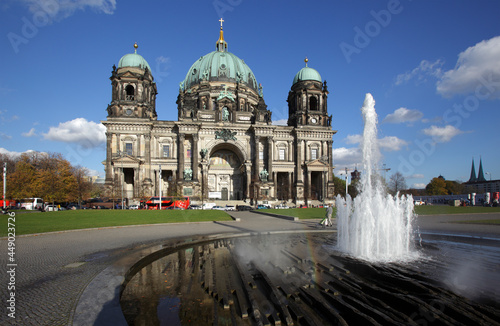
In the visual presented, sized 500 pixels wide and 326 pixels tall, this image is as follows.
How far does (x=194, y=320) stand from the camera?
505 centimetres

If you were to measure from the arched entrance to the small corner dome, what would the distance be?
75.5 ft

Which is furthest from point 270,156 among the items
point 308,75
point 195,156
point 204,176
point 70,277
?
point 70,277

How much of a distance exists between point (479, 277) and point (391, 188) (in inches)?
3050

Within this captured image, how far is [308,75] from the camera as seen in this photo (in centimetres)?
6419

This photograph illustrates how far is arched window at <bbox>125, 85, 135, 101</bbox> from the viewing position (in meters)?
56.2

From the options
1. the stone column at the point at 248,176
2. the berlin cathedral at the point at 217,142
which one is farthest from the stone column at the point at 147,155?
the stone column at the point at 248,176

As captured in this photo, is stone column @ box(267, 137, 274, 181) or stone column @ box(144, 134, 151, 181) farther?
stone column @ box(267, 137, 274, 181)

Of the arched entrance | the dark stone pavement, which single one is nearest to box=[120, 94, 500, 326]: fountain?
the dark stone pavement

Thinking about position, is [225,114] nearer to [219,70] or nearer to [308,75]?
[219,70]

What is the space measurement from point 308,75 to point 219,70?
21335mm

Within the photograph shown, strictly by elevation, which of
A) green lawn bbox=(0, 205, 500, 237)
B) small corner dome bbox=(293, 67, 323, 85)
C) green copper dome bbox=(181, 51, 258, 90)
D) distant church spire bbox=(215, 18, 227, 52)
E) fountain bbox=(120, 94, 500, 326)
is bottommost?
green lawn bbox=(0, 205, 500, 237)

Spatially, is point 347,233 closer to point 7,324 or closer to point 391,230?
point 391,230

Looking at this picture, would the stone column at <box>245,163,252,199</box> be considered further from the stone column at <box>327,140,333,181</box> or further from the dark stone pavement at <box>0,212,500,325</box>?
the dark stone pavement at <box>0,212,500,325</box>

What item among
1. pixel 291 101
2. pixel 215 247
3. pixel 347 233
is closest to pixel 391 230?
pixel 347 233
